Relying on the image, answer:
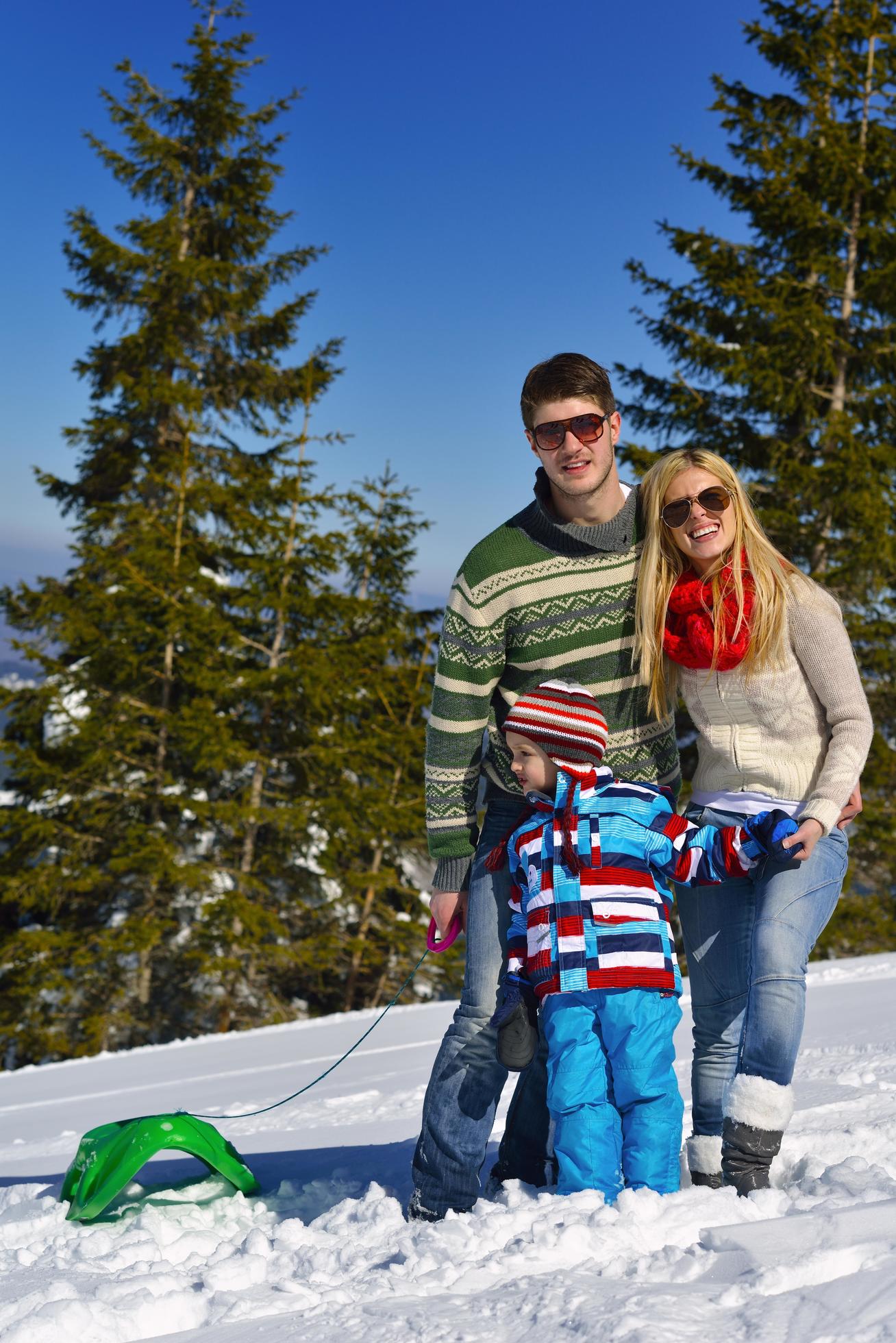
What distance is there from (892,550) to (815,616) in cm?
927

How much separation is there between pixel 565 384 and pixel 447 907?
1.36 metres

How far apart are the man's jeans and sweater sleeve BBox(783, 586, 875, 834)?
2.50 ft

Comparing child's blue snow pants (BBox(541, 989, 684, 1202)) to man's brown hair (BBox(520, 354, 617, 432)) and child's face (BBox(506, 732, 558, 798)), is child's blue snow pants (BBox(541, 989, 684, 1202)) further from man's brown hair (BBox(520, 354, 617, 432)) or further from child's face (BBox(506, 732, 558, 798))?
man's brown hair (BBox(520, 354, 617, 432))

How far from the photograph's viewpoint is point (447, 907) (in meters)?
2.85

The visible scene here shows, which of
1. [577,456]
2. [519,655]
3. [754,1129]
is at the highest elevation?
[577,456]

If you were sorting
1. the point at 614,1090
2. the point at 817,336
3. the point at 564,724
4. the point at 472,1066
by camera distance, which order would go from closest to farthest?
the point at 614,1090, the point at 564,724, the point at 472,1066, the point at 817,336

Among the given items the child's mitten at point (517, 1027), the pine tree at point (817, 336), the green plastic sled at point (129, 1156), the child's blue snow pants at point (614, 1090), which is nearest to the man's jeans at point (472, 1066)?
the child's mitten at point (517, 1027)

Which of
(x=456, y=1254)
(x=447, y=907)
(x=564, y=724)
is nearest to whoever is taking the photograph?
(x=456, y=1254)

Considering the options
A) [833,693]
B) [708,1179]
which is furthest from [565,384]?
[708,1179]

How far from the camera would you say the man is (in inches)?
104

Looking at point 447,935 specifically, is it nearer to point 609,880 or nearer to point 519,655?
point 609,880

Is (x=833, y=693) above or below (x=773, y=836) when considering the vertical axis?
above

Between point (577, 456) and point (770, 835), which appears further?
point (577, 456)

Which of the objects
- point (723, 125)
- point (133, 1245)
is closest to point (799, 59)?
point (723, 125)
